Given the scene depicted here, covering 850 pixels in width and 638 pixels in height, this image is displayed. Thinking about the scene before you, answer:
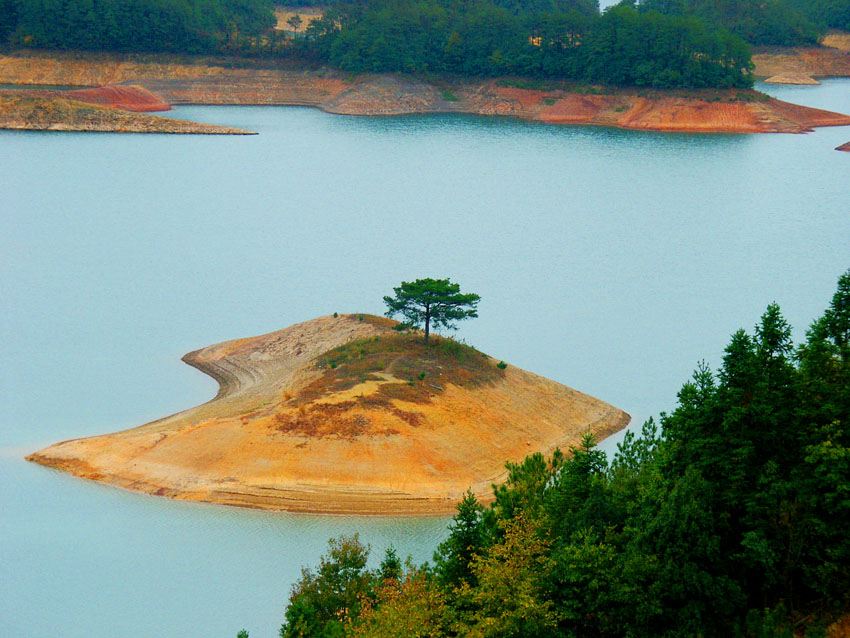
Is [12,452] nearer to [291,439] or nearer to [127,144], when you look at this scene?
[291,439]

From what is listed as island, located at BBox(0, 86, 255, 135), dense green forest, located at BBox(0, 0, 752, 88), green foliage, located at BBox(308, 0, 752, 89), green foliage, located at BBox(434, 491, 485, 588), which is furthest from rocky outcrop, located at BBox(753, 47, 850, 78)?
green foliage, located at BBox(434, 491, 485, 588)

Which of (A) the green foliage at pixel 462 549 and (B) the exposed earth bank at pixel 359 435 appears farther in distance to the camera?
(B) the exposed earth bank at pixel 359 435

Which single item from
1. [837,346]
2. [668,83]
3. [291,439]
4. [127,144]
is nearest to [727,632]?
[837,346]

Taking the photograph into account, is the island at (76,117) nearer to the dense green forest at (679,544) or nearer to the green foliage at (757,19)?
the green foliage at (757,19)

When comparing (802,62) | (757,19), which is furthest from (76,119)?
(802,62)

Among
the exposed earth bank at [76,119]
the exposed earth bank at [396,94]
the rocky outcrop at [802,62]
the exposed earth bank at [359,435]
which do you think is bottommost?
the exposed earth bank at [359,435]

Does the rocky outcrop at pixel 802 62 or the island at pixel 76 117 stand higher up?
the rocky outcrop at pixel 802 62

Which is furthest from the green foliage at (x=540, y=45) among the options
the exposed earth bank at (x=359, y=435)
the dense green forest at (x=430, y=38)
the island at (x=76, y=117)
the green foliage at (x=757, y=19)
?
the exposed earth bank at (x=359, y=435)

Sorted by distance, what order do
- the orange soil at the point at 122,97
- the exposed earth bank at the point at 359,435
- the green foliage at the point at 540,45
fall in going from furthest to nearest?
the green foliage at the point at 540,45, the orange soil at the point at 122,97, the exposed earth bank at the point at 359,435
